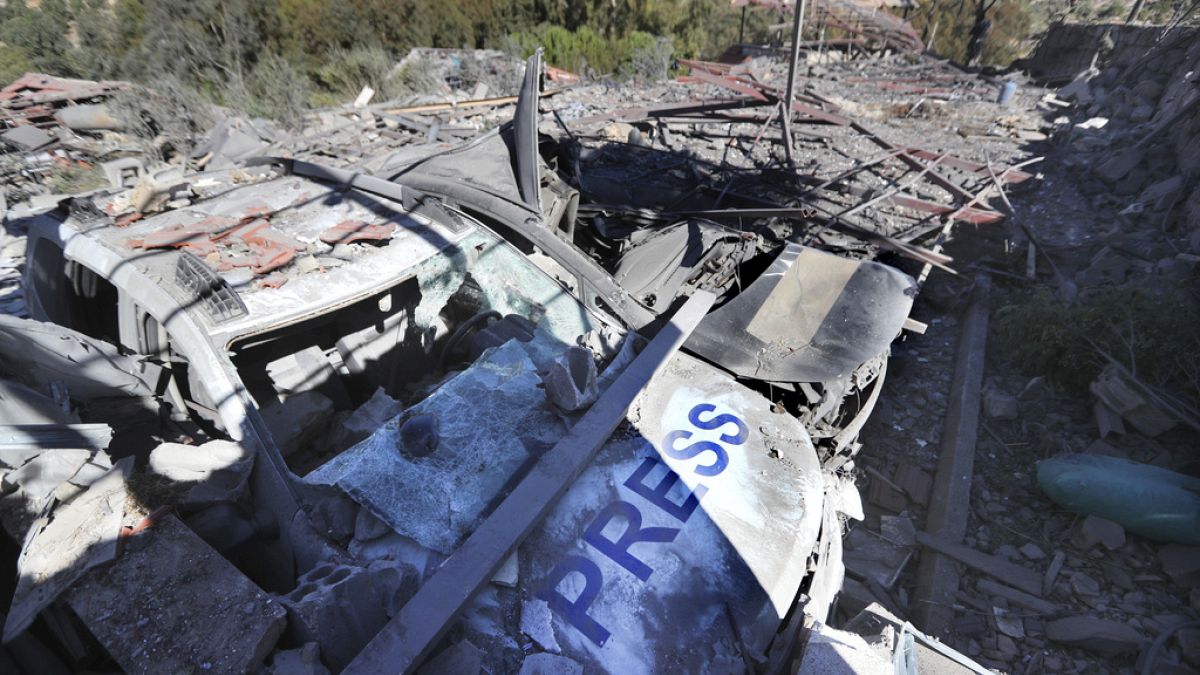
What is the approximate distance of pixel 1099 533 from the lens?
10.4ft

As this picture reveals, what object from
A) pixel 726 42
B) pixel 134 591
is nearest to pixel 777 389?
pixel 134 591

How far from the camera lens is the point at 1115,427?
3686 millimetres

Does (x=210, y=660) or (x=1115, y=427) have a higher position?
(x=210, y=660)

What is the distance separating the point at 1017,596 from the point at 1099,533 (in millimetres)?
671

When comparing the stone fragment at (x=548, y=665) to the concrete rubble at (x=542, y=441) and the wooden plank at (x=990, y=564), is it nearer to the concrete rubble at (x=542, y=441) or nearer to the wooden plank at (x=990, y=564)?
the concrete rubble at (x=542, y=441)

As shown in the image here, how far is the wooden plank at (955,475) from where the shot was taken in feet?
9.86

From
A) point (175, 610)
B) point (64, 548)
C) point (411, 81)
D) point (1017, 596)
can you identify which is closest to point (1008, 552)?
point (1017, 596)

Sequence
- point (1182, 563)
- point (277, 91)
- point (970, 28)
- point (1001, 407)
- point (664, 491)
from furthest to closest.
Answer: point (970, 28) → point (277, 91) → point (1001, 407) → point (1182, 563) → point (664, 491)

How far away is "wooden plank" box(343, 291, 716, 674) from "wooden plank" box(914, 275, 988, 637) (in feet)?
7.03

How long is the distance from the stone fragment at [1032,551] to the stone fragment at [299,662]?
3.77 meters

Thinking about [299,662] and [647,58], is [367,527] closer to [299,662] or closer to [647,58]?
[299,662]

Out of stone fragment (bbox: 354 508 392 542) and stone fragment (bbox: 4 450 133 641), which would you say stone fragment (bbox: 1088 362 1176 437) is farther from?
stone fragment (bbox: 4 450 133 641)

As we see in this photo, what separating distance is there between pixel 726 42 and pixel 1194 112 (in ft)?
45.4

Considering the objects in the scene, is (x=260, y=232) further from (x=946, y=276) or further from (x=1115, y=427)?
(x=946, y=276)
